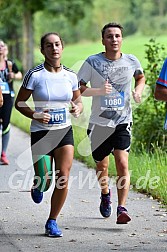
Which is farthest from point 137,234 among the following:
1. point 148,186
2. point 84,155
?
point 84,155

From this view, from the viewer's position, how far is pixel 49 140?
726cm

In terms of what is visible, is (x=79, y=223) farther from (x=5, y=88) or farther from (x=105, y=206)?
(x=5, y=88)

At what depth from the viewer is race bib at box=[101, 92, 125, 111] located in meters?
7.94

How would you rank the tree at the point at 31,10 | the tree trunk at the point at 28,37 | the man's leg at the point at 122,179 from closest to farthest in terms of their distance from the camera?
the man's leg at the point at 122,179, the tree at the point at 31,10, the tree trunk at the point at 28,37

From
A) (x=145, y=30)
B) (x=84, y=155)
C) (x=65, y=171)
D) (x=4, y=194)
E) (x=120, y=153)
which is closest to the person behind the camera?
(x=65, y=171)

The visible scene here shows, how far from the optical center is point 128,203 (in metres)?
9.05

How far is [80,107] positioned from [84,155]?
204 inches

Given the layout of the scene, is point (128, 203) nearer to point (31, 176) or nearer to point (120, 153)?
point (120, 153)

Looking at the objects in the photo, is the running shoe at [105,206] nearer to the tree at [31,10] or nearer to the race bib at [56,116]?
the race bib at [56,116]

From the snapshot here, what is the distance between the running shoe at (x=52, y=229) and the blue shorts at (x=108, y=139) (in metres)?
1.11

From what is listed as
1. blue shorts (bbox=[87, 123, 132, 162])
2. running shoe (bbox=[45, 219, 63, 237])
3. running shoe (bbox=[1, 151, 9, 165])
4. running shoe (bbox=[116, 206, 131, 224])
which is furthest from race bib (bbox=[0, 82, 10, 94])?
running shoe (bbox=[45, 219, 63, 237])

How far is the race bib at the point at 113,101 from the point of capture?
313 inches

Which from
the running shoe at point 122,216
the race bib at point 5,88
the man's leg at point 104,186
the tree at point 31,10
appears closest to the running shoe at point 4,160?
the race bib at point 5,88

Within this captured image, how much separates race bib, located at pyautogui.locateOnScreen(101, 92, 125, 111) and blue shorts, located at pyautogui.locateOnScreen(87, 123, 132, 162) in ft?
0.63
